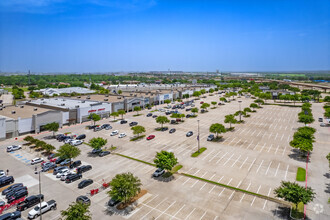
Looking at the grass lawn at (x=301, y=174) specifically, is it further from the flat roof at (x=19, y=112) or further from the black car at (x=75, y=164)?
the flat roof at (x=19, y=112)

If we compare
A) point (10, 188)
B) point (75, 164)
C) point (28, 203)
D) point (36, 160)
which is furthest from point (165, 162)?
point (36, 160)

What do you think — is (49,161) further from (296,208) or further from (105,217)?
(296,208)

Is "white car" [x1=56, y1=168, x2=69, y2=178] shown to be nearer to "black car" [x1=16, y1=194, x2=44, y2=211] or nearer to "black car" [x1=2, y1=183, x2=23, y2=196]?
"black car" [x1=2, y1=183, x2=23, y2=196]

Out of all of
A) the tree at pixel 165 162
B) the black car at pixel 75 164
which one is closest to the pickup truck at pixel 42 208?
the black car at pixel 75 164

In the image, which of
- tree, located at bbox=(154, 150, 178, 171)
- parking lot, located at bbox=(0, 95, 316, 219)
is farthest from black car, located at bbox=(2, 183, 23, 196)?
tree, located at bbox=(154, 150, 178, 171)

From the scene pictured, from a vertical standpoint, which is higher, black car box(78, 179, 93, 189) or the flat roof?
the flat roof

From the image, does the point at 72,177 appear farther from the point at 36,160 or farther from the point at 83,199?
the point at 36,160
